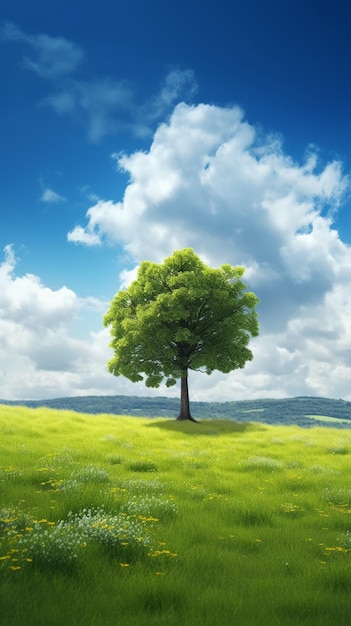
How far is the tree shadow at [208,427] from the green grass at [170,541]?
573 inches

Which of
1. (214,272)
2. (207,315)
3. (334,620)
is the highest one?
(214,272)

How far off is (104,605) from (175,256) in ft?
133

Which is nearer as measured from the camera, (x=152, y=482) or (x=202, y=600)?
(x=202, y=600)

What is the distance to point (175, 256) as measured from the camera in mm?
46562

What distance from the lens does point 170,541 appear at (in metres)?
10.3

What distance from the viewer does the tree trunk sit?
45.3m

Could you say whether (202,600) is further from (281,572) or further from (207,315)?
(207,315)

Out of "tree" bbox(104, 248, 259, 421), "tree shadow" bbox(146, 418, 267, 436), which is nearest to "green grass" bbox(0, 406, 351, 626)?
"tree shadow" bbox(146, 418, 267, 436)

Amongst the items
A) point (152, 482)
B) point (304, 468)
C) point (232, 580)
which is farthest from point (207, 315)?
point (232, 580)

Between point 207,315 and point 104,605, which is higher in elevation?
point 207,315

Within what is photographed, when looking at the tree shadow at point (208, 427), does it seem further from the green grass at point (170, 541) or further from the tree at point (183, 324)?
the green grass at point (170, 541)

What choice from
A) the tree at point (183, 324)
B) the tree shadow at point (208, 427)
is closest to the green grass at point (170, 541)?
the tree shadow at point (208, 427)

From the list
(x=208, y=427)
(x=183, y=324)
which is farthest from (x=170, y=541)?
(x=183, y=324)

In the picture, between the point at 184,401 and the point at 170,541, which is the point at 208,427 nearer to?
the point at 184,401
